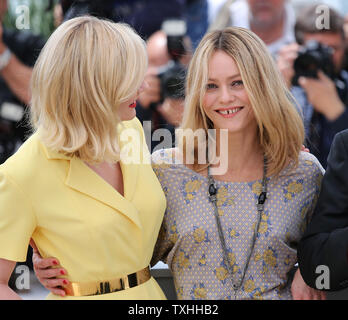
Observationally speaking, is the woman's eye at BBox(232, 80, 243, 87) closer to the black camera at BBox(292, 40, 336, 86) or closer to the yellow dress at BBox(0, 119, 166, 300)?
the yellow dress at BBox(0, 119, 166, 300)

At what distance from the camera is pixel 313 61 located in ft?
11.8

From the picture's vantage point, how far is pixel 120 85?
157 cm

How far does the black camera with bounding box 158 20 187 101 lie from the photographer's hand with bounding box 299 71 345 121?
30.4 inches

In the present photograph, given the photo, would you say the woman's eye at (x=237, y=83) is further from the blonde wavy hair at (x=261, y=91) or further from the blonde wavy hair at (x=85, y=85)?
the blonde wavy hair at (x=85, y=85)

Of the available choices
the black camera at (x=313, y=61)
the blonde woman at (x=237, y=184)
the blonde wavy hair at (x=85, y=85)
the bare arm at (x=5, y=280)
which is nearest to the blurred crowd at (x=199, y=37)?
the black camera at (x=313, y=61)

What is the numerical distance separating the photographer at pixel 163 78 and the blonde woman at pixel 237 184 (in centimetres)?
148

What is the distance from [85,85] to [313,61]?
2.38m

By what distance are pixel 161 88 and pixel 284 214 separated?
1932mm

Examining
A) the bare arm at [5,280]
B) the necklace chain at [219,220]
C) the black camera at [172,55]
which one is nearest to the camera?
the bare arm at [5,280]

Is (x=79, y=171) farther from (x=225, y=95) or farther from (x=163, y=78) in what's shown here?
(x=163, y=78)

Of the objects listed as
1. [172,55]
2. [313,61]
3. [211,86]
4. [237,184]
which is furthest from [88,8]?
[237,184]

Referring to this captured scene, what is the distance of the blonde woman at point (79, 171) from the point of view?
1.47 metres

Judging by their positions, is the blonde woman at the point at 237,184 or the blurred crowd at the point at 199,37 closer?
the blonde woman at the point at 237,184

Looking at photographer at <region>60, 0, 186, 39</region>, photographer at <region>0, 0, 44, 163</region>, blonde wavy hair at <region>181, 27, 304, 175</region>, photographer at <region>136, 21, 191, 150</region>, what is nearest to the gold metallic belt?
blonde wavy hair at <region>181, 27, 304, 175</region>
